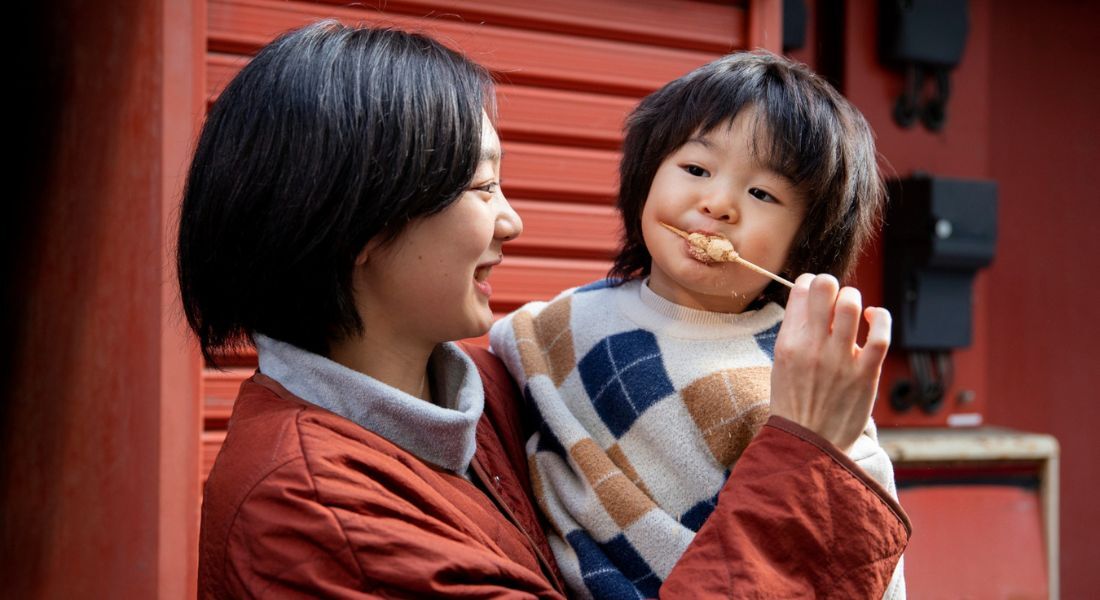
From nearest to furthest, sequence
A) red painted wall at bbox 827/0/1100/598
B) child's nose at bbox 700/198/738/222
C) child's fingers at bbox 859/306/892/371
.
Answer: child's fingers at bbox 859/306/892/371 < child's nose at bbox 700/198/738/222 < red painted wall at bbox 827/0/1100/598

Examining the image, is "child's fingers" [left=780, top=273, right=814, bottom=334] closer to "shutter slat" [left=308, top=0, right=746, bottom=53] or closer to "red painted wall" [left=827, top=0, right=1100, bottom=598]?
"shutter slat" [left=308, top=0, right=746, bottom=53]

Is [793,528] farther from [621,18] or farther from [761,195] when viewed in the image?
[621,18]

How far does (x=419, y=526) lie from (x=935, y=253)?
3484mm

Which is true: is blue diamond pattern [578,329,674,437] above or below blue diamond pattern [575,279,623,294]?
below

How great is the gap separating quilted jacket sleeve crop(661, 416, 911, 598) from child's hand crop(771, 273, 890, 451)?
4 cm

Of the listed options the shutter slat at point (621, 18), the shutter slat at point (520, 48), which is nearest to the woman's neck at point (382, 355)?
the shutter slat at point (520, 48)

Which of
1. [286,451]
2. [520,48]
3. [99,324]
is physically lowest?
[99,324]

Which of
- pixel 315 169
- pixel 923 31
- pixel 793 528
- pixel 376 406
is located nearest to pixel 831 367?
pixel 793 528

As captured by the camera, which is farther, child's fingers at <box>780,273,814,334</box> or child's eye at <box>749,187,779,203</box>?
child's eye at <box>749,187,779,203</box>

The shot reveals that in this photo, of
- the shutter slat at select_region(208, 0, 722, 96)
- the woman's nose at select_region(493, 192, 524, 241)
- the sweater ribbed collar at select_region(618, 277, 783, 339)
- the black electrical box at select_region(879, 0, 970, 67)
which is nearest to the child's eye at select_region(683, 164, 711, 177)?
the sweater ribbed collar at select_region(618, 277, 783, 339)

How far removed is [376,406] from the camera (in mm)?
1506

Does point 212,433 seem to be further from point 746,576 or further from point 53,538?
point 746,576

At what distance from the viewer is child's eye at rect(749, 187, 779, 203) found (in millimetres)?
1781

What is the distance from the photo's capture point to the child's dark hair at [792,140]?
1768 millimetres
